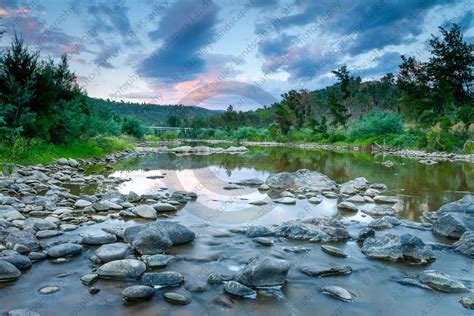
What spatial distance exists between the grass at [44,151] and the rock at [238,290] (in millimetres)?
12317

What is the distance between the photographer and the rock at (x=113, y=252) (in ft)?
16.8

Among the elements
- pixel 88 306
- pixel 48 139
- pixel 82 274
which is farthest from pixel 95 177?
pixel 88 306

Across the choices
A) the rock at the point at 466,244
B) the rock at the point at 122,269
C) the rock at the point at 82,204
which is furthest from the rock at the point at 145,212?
the rock at the point at 466,244

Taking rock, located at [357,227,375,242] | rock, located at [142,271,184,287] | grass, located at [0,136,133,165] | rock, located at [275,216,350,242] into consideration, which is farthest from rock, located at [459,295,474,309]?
grass, located at [0,136,133,165]

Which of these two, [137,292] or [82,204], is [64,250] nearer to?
[137,292]

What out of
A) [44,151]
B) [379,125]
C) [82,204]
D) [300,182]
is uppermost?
[379,125]

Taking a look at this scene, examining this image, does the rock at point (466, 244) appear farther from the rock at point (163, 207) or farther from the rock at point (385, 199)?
the rock at point (163, 207)

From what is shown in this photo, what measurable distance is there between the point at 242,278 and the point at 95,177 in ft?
36.9

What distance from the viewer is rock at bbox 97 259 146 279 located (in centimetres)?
462

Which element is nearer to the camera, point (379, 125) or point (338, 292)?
point (338, 292)

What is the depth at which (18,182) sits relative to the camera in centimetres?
1081

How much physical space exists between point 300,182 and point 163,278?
9.19 meters

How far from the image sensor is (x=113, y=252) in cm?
522

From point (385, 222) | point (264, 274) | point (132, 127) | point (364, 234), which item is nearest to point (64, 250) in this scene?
point (264, 274)
